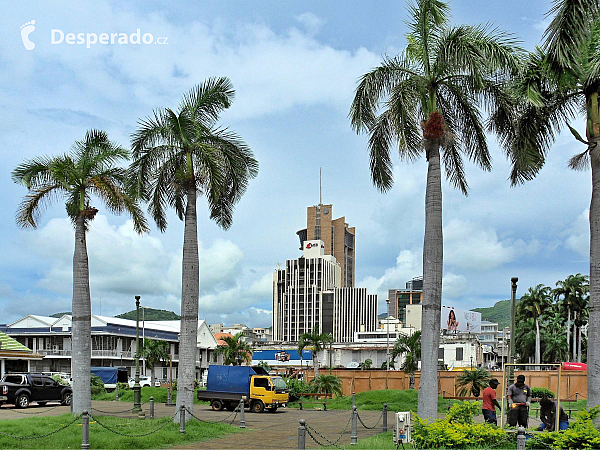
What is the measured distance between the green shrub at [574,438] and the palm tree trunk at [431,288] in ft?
10.5

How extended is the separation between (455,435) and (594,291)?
5.13 m

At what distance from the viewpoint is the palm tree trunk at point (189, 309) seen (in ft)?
69.0

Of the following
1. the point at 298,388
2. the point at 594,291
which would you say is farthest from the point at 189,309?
the point at 298,388

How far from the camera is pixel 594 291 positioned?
15961mm

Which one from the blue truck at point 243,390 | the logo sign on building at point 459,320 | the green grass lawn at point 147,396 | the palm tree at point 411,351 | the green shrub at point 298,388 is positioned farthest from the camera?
the logo sign on building at point 459,320

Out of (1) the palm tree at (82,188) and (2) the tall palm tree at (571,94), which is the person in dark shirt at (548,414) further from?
(1) the palm tree at (82,188)

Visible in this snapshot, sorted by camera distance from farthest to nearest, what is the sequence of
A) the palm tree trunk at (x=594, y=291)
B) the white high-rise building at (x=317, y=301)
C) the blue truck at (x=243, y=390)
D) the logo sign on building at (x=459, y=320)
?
the white high-rise building at (x=317, y=301) → the logo sign on building at (x=459, y=320) → the blue truck at (x=243, y=390) → the palm tree trunk at (x=594, y=291)

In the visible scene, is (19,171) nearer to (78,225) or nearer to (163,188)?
(78,225)

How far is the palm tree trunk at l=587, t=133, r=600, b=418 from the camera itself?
1565 cm

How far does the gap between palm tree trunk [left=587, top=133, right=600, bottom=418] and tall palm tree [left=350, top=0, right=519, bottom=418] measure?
10.9ft

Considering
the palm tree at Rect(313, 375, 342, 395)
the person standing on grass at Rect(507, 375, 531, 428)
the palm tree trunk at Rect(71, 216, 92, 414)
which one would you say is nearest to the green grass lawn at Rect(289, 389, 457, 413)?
the palm tree at Rect(313, 375, 342, 395)

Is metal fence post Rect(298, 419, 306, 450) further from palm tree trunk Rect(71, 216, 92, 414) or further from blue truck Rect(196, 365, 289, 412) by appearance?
blue truck Rect(196, 365, 289, 412)

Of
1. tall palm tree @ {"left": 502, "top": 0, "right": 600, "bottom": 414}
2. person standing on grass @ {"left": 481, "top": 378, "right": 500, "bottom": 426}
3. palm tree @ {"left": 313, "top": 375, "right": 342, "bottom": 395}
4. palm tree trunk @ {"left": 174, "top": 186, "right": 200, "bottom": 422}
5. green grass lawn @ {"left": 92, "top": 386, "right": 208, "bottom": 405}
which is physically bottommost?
green grass lawn @ {"left": 92, "top": 386, "right": 208, "bottom": 405}

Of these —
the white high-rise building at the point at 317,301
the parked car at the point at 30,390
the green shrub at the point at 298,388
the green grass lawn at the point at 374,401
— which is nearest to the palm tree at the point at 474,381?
the green grass lawn at the point at 374,401
